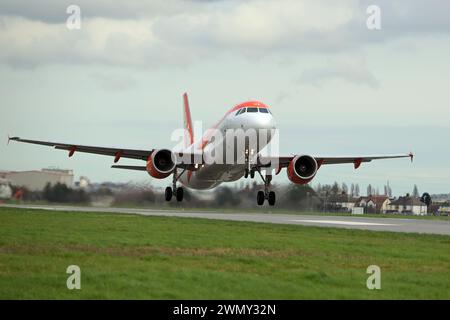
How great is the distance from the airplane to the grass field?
1352 centimetres

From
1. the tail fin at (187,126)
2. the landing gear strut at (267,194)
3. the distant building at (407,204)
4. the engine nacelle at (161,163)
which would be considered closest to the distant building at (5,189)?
the engine nacelle at (161,163)

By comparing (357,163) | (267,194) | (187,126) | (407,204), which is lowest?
(267,194)

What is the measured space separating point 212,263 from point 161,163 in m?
30.6

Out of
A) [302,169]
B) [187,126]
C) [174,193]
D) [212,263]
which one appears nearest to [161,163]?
[174,193]

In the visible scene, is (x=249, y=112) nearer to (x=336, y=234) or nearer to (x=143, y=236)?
(x=336, y=234)

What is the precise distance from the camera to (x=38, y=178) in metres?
56.0

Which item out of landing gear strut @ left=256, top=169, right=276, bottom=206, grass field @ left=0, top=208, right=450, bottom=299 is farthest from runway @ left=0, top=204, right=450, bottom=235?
grass field @ left=0, top=208, right=450, bottom=299

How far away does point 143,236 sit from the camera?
27.2 metres

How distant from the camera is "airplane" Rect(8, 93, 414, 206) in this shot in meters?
44.4

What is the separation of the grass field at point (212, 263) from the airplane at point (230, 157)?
13521 mm

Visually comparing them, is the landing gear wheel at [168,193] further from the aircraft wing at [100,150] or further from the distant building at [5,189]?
the distant building at [5,189]

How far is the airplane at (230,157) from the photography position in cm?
4438

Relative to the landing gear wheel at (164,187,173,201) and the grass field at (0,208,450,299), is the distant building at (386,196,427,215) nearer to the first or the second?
the landing gear wheel at (164,187,173,201)

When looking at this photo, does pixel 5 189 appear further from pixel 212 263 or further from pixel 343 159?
pixel 212 263
